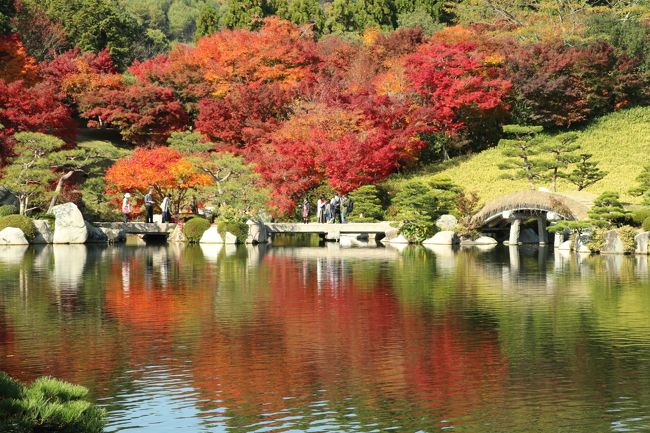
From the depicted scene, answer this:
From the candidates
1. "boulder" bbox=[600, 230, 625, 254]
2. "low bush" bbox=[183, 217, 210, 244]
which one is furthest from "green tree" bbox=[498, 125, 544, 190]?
"low bush" bbox=[183, 217, 210, 244]

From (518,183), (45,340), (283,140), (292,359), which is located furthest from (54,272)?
(518,183)

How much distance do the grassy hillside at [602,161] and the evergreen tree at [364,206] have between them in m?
2.90

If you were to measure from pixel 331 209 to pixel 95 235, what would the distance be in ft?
27.7

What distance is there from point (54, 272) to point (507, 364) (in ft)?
45.4

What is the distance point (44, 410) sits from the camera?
727 cm

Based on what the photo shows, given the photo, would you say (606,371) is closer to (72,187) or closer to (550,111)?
(72,187)

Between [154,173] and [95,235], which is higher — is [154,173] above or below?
above

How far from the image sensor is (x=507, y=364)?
41.9ft

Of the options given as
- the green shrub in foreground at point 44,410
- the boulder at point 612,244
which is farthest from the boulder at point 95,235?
the green shrub in foreground at point 44,410

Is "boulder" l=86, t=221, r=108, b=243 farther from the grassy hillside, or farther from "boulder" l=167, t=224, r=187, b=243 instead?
the grassy hillside

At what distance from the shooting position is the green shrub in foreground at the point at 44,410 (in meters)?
7.21

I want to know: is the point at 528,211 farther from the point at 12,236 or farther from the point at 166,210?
the point at 12,236

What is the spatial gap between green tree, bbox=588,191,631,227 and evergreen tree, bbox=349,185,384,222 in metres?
10.3

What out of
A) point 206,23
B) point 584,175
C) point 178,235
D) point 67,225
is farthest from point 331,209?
point 206,23
